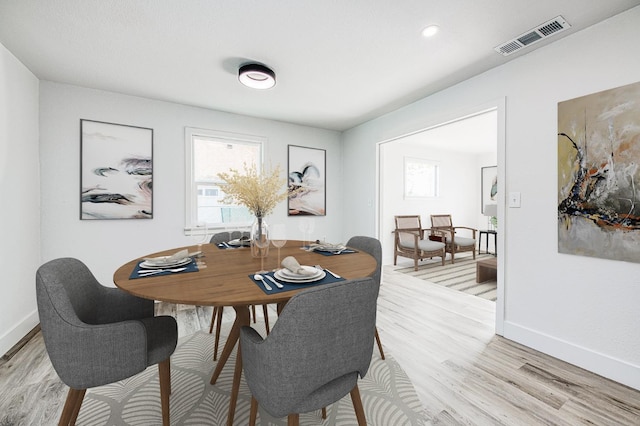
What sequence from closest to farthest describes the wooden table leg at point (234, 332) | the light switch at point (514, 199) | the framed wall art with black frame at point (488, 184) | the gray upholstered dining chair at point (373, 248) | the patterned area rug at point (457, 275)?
1. the wooden table leg at point (234, 332)
2. the gray upholstered dining chair at point (373, 248)
3. the light switch at point (514, 199)
4. the patterned area rug at point (457, 275)
5. the framed wall art with black frame at point (488, 184)

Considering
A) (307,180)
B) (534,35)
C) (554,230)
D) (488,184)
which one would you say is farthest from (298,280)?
(488,184)

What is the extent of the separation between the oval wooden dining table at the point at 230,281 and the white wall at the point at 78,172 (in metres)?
1.62

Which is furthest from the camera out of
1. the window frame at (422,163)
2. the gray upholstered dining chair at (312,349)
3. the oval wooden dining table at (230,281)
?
the window frame at (422,163)

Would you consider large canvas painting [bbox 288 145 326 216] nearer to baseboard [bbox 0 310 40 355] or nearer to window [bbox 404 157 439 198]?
window [bbox 404 157 439 198]

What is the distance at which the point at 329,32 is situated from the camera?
1962mm

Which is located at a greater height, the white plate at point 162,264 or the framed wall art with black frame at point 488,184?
the framed wall art with black frame at point 488,184

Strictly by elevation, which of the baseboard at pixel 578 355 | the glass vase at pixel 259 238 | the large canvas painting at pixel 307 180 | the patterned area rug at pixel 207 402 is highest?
the large canvas painting at pixel 307 180

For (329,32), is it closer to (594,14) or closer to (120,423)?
(594,14)

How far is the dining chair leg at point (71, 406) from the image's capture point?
3.68 ft

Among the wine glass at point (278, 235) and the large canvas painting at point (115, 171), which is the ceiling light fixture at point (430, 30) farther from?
the large canvas painting at point (115, 171)

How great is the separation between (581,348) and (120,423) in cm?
303

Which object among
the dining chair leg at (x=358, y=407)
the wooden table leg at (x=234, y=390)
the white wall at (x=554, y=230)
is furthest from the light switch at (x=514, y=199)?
the wooden table leg at (x=234, y=390)

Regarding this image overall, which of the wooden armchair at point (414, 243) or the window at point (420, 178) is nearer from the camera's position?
the wooden armchair at point (414, 243)

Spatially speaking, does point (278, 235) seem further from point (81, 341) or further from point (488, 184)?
point (488, 184)
